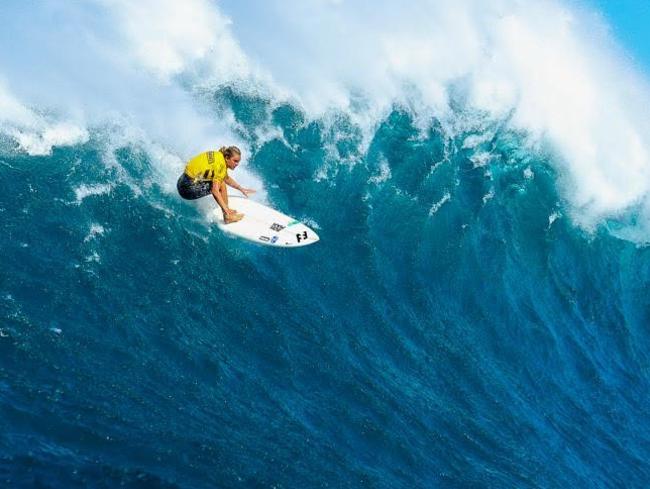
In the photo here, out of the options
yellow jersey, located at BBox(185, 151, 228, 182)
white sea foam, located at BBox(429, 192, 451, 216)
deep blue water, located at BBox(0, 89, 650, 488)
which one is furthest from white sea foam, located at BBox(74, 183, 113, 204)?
white sea foam, located at BBox(429, 192, 451, 216)

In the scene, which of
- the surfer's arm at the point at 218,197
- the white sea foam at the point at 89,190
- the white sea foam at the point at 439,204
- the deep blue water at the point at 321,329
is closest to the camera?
the deep blue water at the point at 321,329

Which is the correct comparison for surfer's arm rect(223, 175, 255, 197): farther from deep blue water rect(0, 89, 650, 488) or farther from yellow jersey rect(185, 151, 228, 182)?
deep blue water rect(0, 89, 650, 488)

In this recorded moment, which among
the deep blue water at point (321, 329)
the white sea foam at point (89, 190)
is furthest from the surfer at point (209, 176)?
the white sea foam at point (89, 190)

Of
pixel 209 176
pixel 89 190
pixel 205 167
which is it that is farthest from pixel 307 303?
pixel 89 190

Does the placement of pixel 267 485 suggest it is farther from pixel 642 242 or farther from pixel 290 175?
pixel 642 242

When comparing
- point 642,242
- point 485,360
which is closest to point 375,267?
point 485,360

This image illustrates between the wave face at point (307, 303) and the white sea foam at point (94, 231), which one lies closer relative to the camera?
the wave face at point (307, 303)

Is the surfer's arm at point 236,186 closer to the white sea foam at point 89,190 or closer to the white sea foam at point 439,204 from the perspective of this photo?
the white sea foam at point 89,190

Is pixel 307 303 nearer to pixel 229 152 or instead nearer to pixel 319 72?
pixel 229 152
